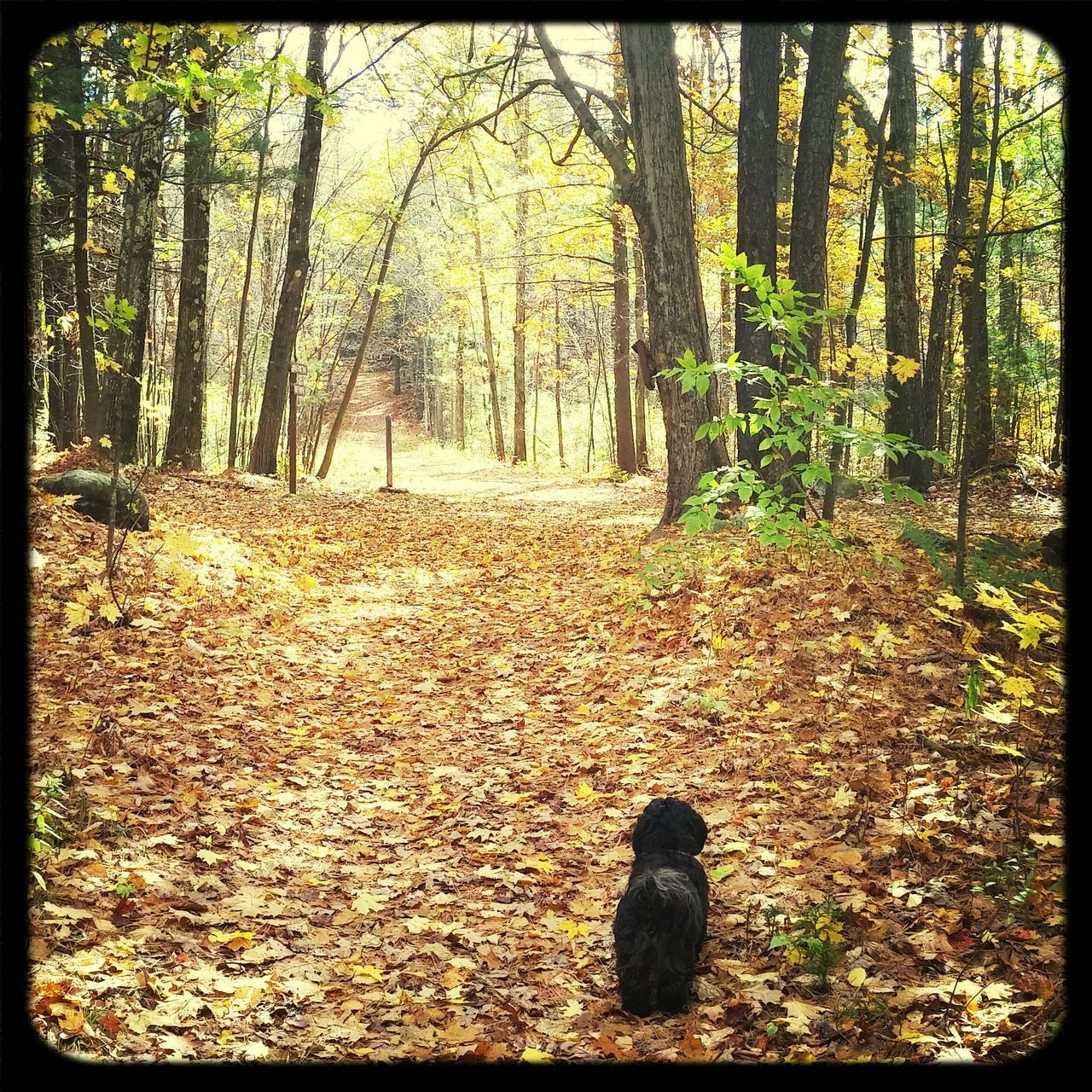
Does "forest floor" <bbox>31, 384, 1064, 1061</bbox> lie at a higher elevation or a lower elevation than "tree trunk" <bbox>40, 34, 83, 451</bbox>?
lower

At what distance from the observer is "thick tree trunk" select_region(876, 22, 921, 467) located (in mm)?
12008

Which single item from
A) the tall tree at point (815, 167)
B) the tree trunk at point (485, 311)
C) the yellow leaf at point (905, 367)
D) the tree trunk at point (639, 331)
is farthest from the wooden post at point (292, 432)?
the yellow leaf at point (905, 367)

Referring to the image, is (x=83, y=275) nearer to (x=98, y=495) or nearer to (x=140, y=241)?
(x=140, y=241)

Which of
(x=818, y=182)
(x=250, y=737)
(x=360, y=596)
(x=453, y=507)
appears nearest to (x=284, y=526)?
(x=360, y=596)

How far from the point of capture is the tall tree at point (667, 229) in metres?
8.73

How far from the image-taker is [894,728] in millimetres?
4676

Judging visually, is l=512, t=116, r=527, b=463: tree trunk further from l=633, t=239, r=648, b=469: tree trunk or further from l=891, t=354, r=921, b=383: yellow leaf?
l=891, t=354, r=921, b=383: yellow leaf

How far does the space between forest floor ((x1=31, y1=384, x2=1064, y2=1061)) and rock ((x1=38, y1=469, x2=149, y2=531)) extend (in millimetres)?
246

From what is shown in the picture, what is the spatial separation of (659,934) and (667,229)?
769 centimetres

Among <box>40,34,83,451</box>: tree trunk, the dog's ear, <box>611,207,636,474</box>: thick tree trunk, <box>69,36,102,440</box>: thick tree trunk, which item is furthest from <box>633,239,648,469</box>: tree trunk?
the dog's ear

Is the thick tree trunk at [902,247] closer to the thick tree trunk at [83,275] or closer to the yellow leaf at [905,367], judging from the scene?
the yellow leaf at [905,367]

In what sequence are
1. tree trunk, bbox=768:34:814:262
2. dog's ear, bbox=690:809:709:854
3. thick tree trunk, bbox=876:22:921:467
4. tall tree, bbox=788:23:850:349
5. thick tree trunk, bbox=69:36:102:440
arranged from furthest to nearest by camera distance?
1. tree trunk, bbox=768:34:814:262
2. thick tree trunk, bbox=876:22:921:467
3. thick tree trunk, bbox=69:36:102:440
4. tall tree, bbox=788:23:850:349
5. dog's ear, bbox=690:809:709:854

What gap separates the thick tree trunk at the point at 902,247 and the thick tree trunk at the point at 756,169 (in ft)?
12.4

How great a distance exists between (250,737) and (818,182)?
800cm
